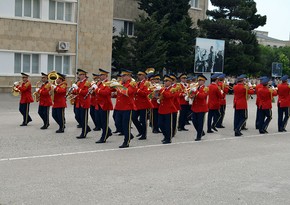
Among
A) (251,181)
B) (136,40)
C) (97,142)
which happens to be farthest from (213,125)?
(136,40)

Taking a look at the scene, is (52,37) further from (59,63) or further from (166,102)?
(166,102)

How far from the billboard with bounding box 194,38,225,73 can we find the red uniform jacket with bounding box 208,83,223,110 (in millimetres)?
17559

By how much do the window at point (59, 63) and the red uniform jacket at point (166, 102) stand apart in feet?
56.2

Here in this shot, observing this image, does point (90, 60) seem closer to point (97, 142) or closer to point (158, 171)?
point (97, 142)

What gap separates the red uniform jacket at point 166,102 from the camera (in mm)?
12002

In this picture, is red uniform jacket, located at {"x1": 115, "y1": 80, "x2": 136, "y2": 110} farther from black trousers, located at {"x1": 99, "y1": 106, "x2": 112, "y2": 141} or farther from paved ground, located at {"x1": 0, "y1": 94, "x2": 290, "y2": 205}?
paved ground, located at {"x1": 0, "y1": 94, "x2": 290, "y2": 205}

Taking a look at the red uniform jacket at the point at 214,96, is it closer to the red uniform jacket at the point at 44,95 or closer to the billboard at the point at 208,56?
the red uniform jacket at the point at 44,95

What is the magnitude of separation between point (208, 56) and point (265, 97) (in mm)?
18856

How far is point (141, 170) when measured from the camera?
28.2ft

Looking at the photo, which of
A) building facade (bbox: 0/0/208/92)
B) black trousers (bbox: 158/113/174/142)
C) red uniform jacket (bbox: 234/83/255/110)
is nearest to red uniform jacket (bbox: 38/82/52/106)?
black trousers (bbox: 158/113/174/142)

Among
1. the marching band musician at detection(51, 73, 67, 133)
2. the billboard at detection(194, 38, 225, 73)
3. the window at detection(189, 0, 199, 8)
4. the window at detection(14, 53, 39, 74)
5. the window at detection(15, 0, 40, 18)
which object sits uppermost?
the window at detection(189, 0, 199, 8)

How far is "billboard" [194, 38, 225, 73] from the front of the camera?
3265 centimetres

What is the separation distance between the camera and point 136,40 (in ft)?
108

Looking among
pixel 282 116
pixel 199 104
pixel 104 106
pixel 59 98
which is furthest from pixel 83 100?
pixel 282 116
